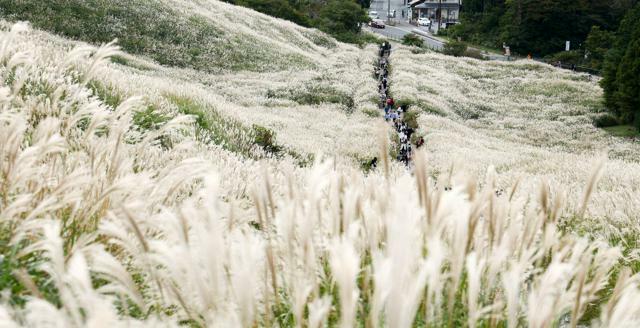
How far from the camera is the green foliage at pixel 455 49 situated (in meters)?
70.6

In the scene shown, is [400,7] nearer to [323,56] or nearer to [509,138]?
[323,56]

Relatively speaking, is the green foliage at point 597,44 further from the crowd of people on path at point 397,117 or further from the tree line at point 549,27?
the crowd of people on path at point 397,117

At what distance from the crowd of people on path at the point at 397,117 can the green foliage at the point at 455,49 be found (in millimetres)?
21068

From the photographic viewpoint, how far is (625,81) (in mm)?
36250

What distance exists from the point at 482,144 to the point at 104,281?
2341cm

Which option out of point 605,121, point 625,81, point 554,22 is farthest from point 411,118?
point 554,22

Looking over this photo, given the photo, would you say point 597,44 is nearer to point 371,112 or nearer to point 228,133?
point 371,112

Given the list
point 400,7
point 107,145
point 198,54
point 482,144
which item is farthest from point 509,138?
point 400,7

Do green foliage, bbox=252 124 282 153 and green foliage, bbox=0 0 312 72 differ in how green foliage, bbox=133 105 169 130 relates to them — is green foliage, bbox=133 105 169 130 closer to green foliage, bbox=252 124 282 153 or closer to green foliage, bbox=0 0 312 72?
green foliage, bbox=252 124 282 153

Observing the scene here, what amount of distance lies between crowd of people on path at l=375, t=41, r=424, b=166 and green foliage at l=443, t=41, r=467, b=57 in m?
21.1

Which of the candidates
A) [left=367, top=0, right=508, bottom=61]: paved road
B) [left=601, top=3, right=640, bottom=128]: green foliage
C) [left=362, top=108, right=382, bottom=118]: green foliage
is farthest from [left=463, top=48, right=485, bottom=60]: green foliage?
[left=362, top=108, right=382, bottom=118]: green foliage

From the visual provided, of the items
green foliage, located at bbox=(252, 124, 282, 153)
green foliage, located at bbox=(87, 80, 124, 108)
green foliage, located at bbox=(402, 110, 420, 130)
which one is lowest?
green foliage, located at bbox=(402, 110, 420, 130)

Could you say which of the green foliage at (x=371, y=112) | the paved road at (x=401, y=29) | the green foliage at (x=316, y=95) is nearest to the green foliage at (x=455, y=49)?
the paved road at (x=401, y=29)

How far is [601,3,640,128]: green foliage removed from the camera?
35.2m
